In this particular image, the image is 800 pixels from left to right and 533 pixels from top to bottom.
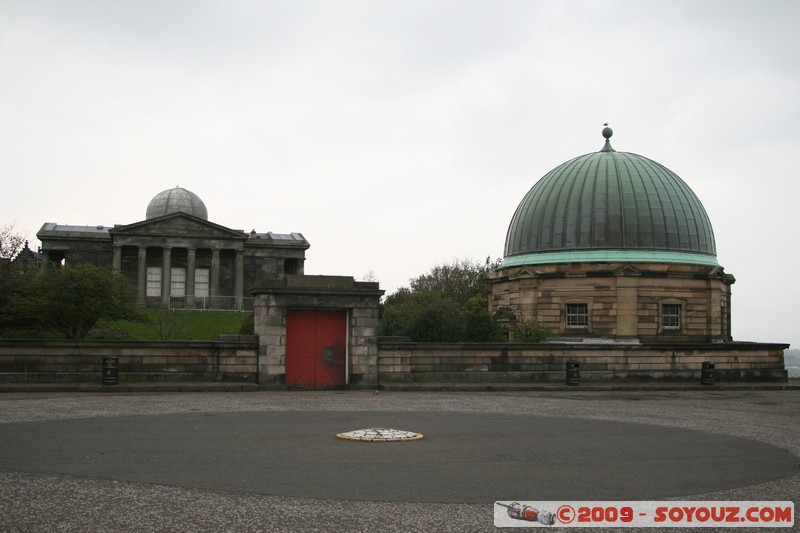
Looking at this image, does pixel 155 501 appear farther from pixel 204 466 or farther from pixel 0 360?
pixel 0 360

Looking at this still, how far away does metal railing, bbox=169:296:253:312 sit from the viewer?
203ft

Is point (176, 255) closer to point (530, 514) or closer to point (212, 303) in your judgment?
point (212, 303)

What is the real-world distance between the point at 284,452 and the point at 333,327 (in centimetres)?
1312

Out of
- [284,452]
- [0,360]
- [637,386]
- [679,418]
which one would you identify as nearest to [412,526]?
[284,452]

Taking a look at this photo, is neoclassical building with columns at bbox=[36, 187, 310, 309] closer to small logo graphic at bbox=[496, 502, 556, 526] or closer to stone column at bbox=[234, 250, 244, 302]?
stone column at bbox=[234, 250, 244, 302]

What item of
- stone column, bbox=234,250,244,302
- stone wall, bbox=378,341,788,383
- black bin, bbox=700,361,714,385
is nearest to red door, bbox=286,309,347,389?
stone wall, bbox=378,341,788,383

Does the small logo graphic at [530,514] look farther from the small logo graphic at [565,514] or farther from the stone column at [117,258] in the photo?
the stone column at [117,258]

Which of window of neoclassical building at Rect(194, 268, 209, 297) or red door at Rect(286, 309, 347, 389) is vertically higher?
window of neoclassical building at Rect(194, 268, 209, 297)

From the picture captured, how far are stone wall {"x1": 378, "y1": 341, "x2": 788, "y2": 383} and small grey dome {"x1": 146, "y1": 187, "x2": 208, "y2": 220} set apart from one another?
47.2 m

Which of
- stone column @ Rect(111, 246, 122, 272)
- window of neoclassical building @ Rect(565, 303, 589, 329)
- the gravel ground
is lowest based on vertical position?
the gravel ground

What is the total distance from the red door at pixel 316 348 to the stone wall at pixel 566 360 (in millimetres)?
1472

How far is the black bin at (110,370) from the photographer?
22.0 m

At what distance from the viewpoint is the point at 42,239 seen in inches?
2494

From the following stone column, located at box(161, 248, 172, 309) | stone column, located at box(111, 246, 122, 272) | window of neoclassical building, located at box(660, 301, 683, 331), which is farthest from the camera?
stone column, located at box(161, 248, 172, 309)
